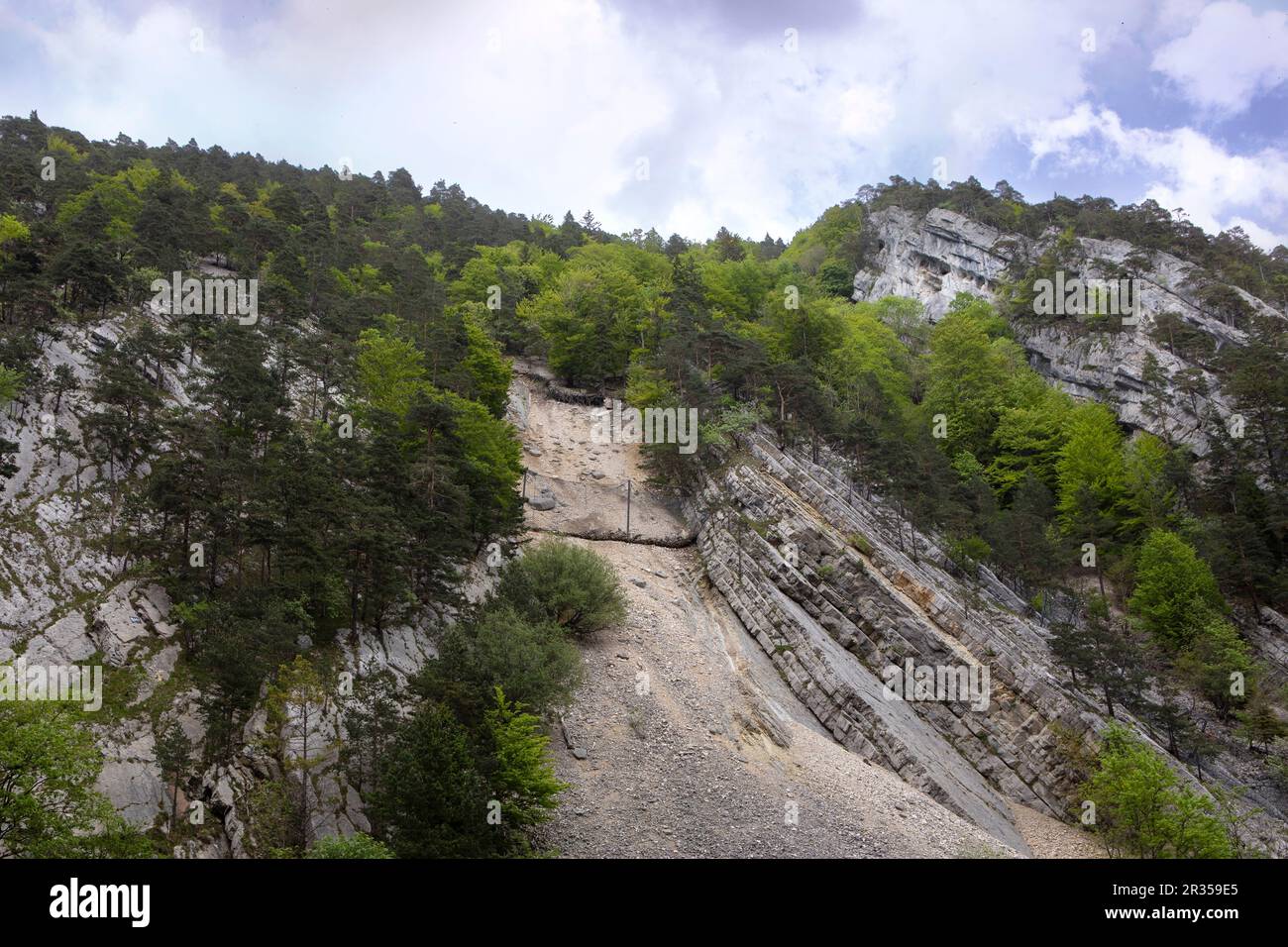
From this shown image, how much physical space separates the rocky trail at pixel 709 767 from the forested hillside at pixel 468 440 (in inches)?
87.5

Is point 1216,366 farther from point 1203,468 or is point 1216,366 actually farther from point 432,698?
point 432,698

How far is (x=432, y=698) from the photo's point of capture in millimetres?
20562

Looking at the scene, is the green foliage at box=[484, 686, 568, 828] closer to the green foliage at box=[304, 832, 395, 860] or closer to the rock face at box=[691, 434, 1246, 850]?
the green foliage at box=[304, 832, 395, 860]

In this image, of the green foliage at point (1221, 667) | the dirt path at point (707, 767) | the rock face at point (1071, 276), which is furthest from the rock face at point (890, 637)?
the rock face at point (1071, 276)

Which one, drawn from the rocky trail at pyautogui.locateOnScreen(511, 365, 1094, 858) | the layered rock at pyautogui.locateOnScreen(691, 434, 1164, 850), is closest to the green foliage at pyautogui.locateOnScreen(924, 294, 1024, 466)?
the layered rock at pyautogui.locateOnScreen(691, 434, 1164, 850)

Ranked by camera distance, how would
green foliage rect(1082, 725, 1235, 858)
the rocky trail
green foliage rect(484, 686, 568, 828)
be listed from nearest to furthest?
green foliage rect(484, 686, 568, 828)
the rocky trail
green foliage rect(1082, 725, 1235, 858)

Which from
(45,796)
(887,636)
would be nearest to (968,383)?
(887,636)

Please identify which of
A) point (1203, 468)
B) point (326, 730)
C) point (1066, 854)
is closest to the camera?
point (326, 730)

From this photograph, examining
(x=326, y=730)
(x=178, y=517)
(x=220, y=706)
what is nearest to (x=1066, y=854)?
(x=326, y=730)

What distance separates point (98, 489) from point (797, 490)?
31.5 m

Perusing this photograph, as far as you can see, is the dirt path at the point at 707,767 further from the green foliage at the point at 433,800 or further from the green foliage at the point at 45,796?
the green foliage at the point at 45,796

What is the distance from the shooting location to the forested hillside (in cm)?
2080

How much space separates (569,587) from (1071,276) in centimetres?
6849

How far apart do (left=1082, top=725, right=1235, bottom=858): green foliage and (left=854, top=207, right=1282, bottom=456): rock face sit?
37.4 meters
